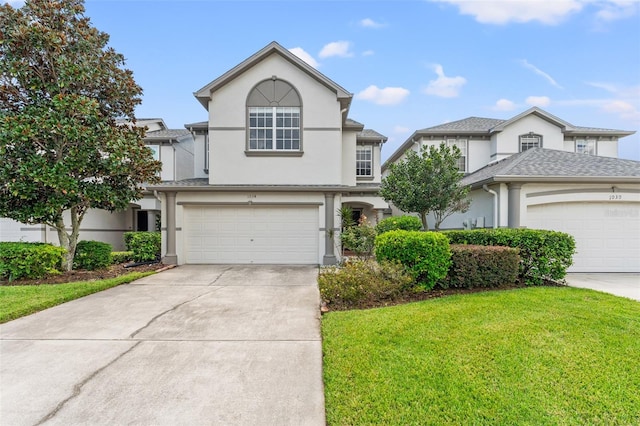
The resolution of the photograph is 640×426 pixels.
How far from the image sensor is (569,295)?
6.64m

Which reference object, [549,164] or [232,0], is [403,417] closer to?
[549,164]

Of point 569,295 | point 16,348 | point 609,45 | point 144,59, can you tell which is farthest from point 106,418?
point 609,45

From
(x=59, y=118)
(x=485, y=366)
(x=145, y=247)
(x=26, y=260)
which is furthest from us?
(x=145, y=247)

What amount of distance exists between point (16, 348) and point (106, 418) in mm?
2680

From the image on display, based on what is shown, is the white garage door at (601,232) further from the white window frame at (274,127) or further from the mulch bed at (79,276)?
the mulch bed at (79,276)

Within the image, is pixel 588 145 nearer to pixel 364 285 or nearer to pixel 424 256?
pixel 424 256

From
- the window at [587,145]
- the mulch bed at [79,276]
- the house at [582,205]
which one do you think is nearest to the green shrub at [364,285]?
the house at [582,205]

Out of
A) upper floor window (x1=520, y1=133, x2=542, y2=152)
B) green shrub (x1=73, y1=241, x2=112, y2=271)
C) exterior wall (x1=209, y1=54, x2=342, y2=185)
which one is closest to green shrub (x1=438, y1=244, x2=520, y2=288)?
exterior wall (x1=209, y1=54, x2=342, y2=185)

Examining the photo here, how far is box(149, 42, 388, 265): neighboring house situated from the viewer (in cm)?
1226

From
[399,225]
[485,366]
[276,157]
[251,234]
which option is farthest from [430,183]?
[485,366]

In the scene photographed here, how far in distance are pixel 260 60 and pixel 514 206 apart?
1045 cm

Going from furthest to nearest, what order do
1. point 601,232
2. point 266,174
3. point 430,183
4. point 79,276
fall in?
1. point 266,174
2. point 430,183
3. point 601,232
4. point 79,276

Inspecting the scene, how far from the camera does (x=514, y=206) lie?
10.7m

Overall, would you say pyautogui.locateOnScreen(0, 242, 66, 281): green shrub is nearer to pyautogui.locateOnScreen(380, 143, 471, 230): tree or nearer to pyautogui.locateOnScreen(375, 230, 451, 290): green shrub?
pyautogui.locateOnScreen(375, 230, 451, 290): green shrub
